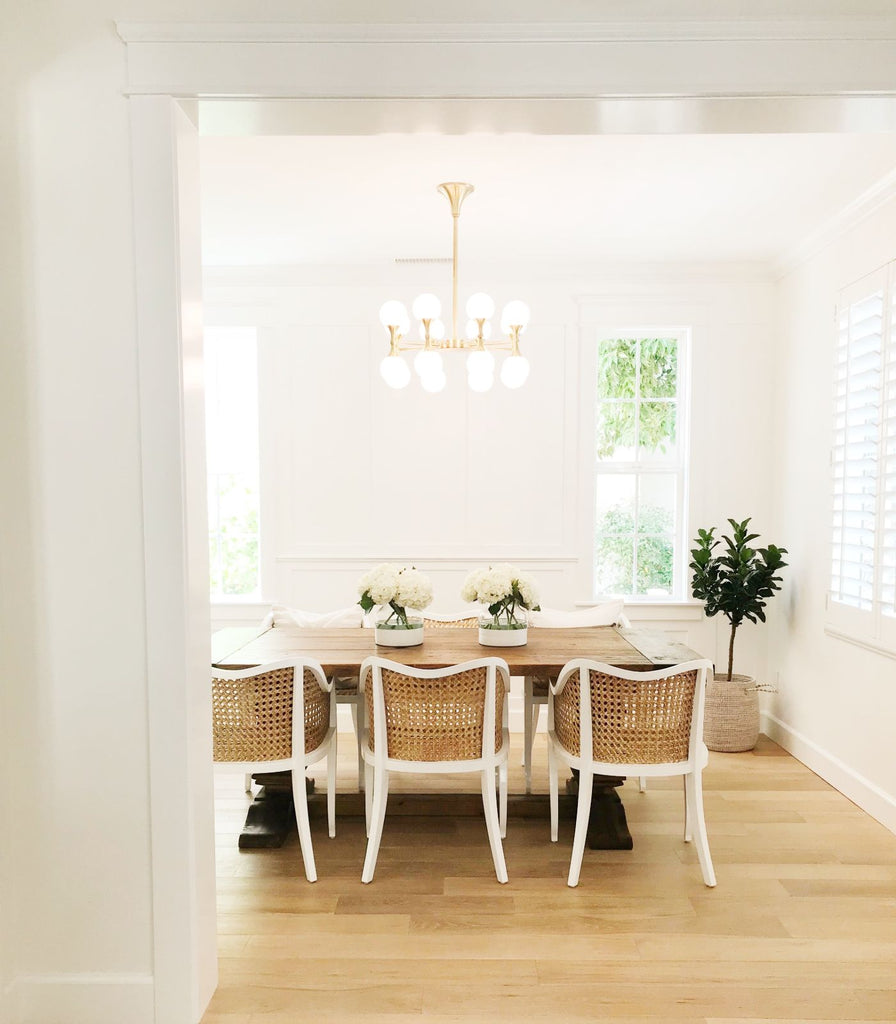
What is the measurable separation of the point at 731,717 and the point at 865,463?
1675 mm

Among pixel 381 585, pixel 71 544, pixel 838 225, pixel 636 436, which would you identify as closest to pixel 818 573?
pixel 636 436

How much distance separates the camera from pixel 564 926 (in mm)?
2658

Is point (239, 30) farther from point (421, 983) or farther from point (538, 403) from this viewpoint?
point (538, 403)

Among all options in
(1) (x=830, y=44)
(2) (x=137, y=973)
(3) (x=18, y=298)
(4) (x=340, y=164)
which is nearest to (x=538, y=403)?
(4) (x=340, y=164)

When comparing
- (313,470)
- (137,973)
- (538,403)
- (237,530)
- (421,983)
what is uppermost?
(538,403)

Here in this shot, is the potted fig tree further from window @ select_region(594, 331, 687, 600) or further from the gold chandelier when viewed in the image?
the gold chandelier

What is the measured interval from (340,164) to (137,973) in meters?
3.05

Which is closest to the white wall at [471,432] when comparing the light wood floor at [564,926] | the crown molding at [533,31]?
the light wood floor at [564,926]

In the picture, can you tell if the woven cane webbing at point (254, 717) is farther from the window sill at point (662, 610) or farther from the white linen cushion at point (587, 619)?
the window sill at point (662, 610)

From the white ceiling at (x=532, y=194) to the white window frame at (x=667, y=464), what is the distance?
483mm

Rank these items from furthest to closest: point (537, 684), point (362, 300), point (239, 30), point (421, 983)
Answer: point (362, 300)
point (537, 684)
point (421, 983)
point (239, 30)

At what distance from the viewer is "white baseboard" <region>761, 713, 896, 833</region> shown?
139 inches

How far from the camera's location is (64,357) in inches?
81.9

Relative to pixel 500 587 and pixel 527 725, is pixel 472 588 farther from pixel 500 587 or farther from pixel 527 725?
pixel 527 725
